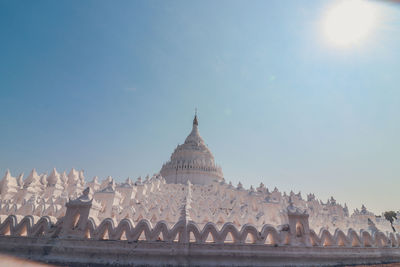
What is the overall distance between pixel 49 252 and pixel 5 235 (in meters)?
2.10

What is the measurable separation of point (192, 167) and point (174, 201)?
98.4 feet

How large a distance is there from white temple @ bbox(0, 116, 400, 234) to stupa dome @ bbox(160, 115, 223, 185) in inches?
9.1

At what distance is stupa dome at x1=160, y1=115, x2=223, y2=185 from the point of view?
169 ft

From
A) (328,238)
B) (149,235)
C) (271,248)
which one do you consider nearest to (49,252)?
(149,235)

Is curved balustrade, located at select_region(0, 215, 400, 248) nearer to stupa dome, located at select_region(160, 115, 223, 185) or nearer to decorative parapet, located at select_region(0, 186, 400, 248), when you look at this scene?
decorative parapet, located at select_region(0, 186, 400, 248)

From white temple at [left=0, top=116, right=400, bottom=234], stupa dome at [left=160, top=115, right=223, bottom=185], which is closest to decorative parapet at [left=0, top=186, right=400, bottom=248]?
white temple at [left=0, top=116, right=400, bottom=234]

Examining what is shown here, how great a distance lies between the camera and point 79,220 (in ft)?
27.1

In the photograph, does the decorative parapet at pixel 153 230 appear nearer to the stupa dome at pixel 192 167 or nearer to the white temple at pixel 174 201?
the white temple at pixel 174 201

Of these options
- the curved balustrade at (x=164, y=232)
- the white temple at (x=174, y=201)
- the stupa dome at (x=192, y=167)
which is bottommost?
the curved balustrade at (x=164, y=232)

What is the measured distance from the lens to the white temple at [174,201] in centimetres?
1598

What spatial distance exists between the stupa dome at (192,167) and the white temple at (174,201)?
0.76 ft

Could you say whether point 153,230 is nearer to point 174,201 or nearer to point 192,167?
point 174,201

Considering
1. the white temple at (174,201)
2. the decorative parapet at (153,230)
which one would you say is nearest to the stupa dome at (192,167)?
the white temple at (174,201)

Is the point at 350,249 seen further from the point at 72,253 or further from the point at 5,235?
the point at 5,235
